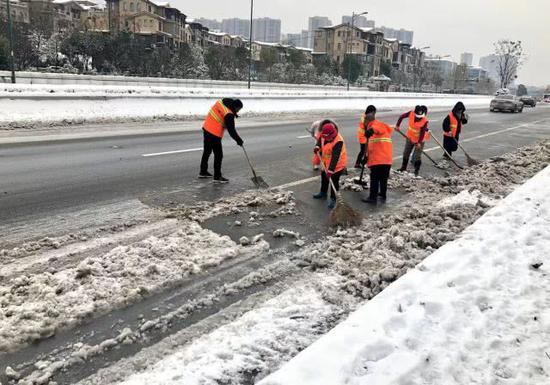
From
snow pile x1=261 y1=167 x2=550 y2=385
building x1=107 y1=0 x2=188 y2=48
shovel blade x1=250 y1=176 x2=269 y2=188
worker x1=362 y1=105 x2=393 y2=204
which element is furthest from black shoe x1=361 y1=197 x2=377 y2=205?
building x1=107 y1=0 x2=188 y2=48

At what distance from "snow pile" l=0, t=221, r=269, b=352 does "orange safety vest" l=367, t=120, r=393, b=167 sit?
306cm

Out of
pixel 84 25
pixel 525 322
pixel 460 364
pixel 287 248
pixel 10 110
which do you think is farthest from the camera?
pixel 84 25

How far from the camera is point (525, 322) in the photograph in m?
3.50

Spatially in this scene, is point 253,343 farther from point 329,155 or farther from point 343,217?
point 329,155

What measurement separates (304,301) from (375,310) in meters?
0.67

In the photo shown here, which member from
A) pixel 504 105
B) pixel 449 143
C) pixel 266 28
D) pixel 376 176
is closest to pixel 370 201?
pixel 376 176

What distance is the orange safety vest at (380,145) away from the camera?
731 cm

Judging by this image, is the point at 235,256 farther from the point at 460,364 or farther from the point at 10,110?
the point at 10,110

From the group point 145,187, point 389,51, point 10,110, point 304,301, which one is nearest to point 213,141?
point 145,187

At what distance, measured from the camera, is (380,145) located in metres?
7.32

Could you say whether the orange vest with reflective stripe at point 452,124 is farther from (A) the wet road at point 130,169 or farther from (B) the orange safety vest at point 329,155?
(B) the orange safety vest at point 329,155

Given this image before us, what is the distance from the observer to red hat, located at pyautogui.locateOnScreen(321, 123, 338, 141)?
6.87 meters

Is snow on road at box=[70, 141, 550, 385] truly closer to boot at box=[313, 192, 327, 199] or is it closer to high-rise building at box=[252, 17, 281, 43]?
boot at box=[313, 192, 327, 199]

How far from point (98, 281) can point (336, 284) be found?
2.15 meters
